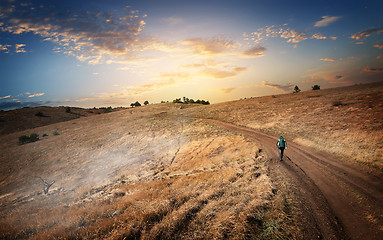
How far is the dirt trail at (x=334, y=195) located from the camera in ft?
19.1

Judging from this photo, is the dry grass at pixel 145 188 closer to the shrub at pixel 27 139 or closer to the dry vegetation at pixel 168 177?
the dry vegetation at pixel 168 177

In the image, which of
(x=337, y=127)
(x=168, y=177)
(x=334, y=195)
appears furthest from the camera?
(x=337, y=127)

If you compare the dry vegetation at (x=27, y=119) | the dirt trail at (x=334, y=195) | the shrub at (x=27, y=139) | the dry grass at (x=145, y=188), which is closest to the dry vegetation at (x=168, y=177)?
the dry grass at (x=145, y=188)

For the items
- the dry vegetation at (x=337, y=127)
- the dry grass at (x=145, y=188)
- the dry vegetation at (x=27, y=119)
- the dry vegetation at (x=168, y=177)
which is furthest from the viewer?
the dry vegetation at (x=27, y=119)

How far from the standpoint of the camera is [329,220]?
6312mm

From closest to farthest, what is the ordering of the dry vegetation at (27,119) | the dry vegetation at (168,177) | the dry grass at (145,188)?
the dry grass at (145,188) < the dry vegetation at (168,177) < the dry vegetation at (27,119)

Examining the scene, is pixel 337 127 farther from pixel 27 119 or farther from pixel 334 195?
Result: pixel 27 119

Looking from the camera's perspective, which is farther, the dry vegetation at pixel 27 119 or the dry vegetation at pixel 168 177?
the dry vegetation at pixel 27 119

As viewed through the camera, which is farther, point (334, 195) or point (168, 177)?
point (168, 177)

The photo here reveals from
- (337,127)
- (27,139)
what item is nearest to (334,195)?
(337,127)

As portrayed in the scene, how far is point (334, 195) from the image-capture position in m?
8.19

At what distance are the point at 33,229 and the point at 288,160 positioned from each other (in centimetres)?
1676

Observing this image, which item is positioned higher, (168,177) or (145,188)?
(145,188)

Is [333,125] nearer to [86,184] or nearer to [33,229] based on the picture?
[33,229]
